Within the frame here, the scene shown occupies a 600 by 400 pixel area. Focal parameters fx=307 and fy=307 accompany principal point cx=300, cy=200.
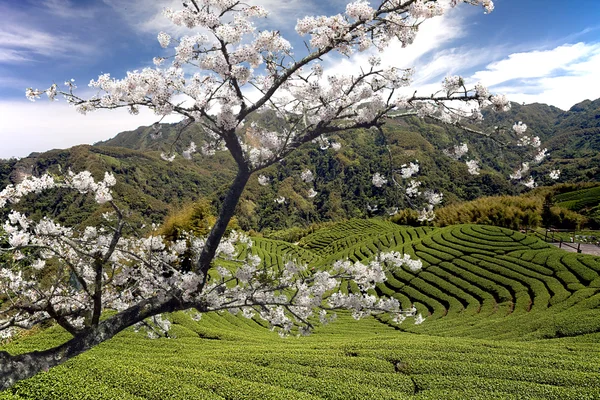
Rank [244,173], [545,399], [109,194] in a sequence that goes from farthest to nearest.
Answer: [545,399] → [244,173] → [109,194]

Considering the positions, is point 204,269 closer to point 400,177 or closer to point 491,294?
point 400,177

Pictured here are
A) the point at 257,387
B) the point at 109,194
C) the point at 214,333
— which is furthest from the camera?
the point at 214,333

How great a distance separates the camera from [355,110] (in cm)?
416

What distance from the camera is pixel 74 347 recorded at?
9.71ft

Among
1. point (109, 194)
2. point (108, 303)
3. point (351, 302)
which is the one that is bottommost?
point (108, 303)

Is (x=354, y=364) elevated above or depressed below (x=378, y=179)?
below

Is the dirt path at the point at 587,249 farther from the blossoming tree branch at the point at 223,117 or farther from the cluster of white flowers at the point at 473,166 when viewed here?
the blossoming tree branch at the point at 223,117

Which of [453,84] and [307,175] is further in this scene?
[307,175]

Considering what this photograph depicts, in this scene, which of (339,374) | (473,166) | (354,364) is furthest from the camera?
(354,364)

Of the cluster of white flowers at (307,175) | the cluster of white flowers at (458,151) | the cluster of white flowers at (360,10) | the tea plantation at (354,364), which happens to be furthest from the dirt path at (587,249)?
the cluster of white flowers at (360,10)

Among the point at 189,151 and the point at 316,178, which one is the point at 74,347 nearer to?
the point at 189,151

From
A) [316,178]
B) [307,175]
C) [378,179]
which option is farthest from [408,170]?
[316,178]

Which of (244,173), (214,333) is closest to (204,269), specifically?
(244,173)

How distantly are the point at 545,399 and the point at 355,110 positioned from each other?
6.02m
